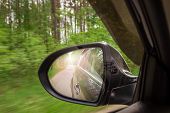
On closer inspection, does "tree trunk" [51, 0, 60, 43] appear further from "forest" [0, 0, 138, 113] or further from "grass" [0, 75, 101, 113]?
"grass" [0, 75, 101, 113]

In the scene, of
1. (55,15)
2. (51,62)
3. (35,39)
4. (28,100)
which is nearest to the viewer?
(51,62)

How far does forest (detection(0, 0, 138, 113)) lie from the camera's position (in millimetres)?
2838

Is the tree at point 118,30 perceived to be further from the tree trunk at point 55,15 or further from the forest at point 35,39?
the tree trunk at point 55,15

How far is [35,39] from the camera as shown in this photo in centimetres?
394

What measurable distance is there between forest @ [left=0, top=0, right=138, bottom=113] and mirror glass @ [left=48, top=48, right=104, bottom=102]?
0.19 metres

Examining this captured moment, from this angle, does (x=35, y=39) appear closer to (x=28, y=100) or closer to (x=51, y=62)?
(x=28, y=100)

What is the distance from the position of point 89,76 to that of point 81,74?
5 cm

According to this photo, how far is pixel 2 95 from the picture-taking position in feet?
10.0

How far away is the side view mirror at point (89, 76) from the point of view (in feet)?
6.02

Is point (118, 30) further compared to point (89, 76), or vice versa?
point (118, 30)

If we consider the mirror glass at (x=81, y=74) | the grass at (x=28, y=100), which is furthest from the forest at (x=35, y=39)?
the mirror glass at (x=81, y=74)

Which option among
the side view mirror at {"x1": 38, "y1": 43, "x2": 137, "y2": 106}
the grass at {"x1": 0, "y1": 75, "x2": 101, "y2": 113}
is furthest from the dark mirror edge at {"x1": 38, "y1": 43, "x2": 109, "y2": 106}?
the grass at {"x1": 0, "y1": 75, "x2": 101, "y2": 113}

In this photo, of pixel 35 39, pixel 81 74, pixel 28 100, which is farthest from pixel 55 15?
pixel 81 74

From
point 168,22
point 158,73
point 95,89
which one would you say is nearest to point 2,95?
point 95,89
